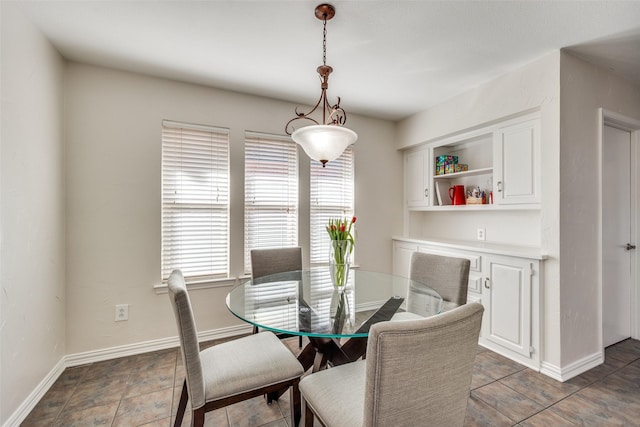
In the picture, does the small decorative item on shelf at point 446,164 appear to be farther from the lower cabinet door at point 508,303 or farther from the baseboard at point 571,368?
the baseboard at point 571,368

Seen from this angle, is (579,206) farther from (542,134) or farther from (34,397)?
(34,397)

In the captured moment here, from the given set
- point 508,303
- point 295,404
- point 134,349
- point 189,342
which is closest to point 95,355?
point 134,349

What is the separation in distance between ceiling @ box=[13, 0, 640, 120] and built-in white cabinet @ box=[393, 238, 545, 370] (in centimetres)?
156

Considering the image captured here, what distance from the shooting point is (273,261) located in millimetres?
2643

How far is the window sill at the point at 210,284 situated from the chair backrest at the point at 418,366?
2.21 meters

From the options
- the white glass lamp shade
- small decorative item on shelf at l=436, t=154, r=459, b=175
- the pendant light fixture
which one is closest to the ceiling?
the pendant light fixture

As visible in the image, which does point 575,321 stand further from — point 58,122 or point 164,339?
point 58,122

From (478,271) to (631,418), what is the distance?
125 centimetres

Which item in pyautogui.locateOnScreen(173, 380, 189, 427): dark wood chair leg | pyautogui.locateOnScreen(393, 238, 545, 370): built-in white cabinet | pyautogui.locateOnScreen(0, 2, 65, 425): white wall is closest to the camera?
pyautogui.locateOnScreen(173, 380, 189, 427): dark wood chair leg

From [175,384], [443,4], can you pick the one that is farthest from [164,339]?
[443,4]

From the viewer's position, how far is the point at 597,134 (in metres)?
2.39

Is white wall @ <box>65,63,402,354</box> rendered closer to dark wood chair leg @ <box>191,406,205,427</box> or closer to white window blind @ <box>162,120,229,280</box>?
white window blind @ <box>162,120,229,280</box>

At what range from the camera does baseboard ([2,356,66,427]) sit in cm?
169

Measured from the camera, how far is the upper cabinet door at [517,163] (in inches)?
95.7
